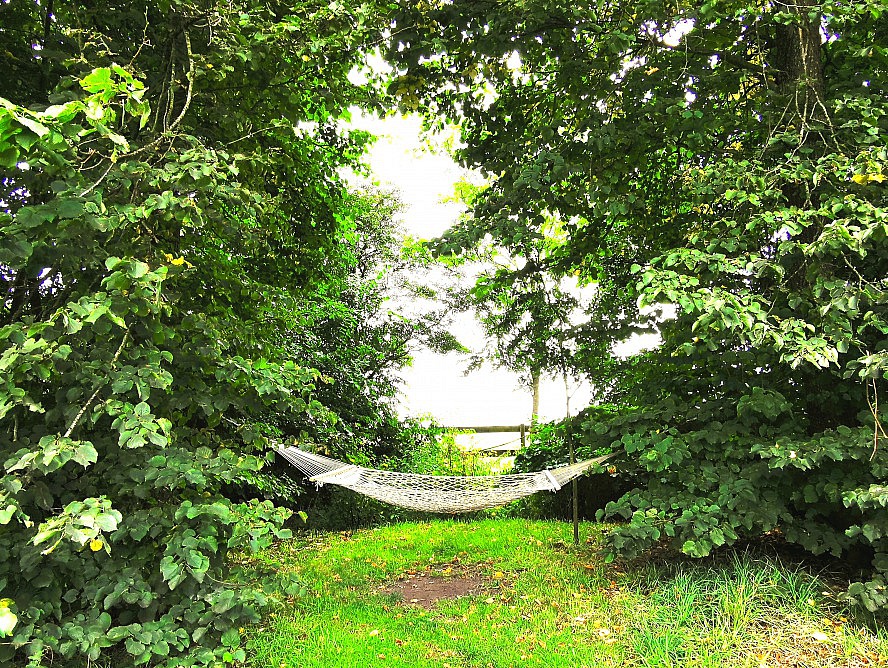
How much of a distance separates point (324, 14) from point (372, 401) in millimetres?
3637

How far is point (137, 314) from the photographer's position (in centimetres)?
Result: 181

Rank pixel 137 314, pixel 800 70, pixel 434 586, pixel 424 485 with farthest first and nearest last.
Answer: pixel 424 485 → pixel 434 586 → pixel 800 70 → pixel 137 314

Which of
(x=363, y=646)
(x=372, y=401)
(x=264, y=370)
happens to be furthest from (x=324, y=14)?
(x=372, y=401)

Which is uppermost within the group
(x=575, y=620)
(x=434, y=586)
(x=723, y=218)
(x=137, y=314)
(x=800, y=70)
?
(x=800, y=70)

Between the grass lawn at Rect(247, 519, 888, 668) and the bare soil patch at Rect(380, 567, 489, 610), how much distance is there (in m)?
0.01

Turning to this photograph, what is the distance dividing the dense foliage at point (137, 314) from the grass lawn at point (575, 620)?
48cm

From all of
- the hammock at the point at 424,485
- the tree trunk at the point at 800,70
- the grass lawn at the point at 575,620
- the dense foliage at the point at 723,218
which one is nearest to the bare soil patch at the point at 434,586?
the grass lawn at the point at 575,620

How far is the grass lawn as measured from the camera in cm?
217

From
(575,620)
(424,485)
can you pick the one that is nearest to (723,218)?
(575,620)

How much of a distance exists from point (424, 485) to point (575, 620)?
119 cm

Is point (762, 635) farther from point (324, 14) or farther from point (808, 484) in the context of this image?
point (324, 14)

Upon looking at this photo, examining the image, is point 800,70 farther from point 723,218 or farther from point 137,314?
point 137,314

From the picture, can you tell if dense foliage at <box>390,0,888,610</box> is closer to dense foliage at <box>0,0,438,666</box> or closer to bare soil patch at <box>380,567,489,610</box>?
dense foliage at <box>0,0,438,666</box>

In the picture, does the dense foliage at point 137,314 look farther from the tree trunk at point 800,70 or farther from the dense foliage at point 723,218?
the tree trunk at point 800,70
